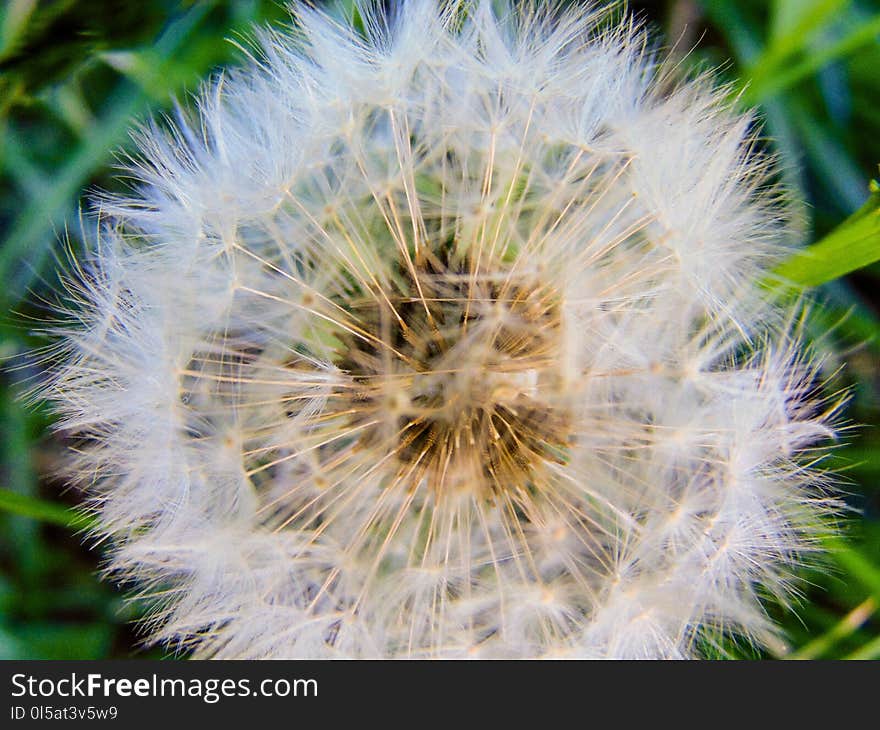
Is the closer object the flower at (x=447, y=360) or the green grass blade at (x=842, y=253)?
the flower at (x=447, y=360)

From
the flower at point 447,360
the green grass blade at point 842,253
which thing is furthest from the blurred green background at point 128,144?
the flower at point 447,360

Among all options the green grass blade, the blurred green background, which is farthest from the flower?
the blurred green background

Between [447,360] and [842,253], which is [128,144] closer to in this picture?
[447,360]

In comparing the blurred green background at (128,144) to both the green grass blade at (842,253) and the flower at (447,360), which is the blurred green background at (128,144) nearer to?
the green grass blade at (842,253)

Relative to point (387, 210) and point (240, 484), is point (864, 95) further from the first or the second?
point (240, 484)

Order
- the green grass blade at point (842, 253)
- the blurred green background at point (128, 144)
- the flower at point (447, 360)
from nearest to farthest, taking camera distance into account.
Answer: the flower at point (447, 360)
the green grass blade at point (842, 253)
the blurred green background at point (128, 144)

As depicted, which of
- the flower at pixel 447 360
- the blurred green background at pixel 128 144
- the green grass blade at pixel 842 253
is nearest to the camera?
the flower at pixel 447 360

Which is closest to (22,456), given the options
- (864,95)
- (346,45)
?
(346,45)
